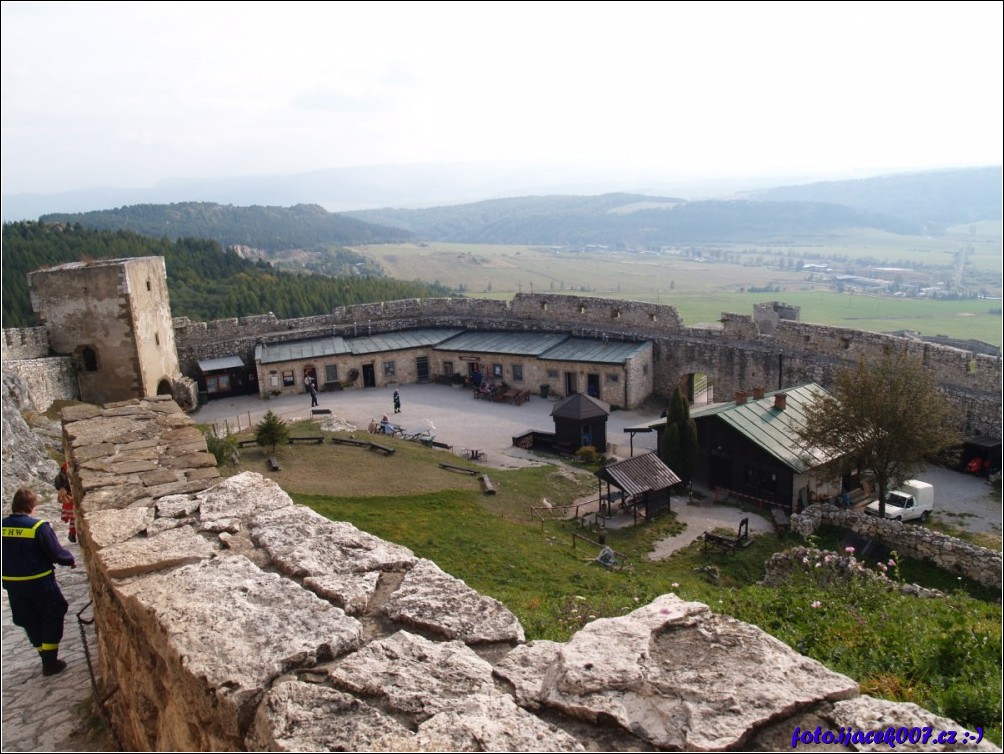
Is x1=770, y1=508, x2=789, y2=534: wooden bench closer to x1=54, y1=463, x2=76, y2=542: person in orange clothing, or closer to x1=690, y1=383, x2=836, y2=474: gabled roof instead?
x1=690, y1=383, x2=836, y2=474: gabled roof

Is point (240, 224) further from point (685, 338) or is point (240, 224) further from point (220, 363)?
point (685, 338)

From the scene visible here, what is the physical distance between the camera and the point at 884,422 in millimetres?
15672

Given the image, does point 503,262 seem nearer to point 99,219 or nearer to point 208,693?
point 99,219

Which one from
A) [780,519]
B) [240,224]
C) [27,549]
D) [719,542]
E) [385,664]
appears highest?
[240,224]

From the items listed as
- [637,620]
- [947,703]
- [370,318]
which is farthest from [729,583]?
[370,318]

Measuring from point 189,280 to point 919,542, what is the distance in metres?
50.8

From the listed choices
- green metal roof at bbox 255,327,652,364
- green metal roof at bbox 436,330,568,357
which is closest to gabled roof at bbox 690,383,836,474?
green metal roof at bbox 255,327,652,364

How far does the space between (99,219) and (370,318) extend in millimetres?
72457

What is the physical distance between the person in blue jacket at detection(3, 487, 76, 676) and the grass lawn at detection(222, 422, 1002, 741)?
387 cm

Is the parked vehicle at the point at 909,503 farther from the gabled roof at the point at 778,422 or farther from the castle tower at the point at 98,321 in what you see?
the castle tower at the point at 98,321

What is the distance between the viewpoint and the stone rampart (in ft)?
8.88

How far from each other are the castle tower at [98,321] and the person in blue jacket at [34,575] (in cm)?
1870

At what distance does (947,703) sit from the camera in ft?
14.5

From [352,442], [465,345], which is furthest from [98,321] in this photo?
[465,345]
